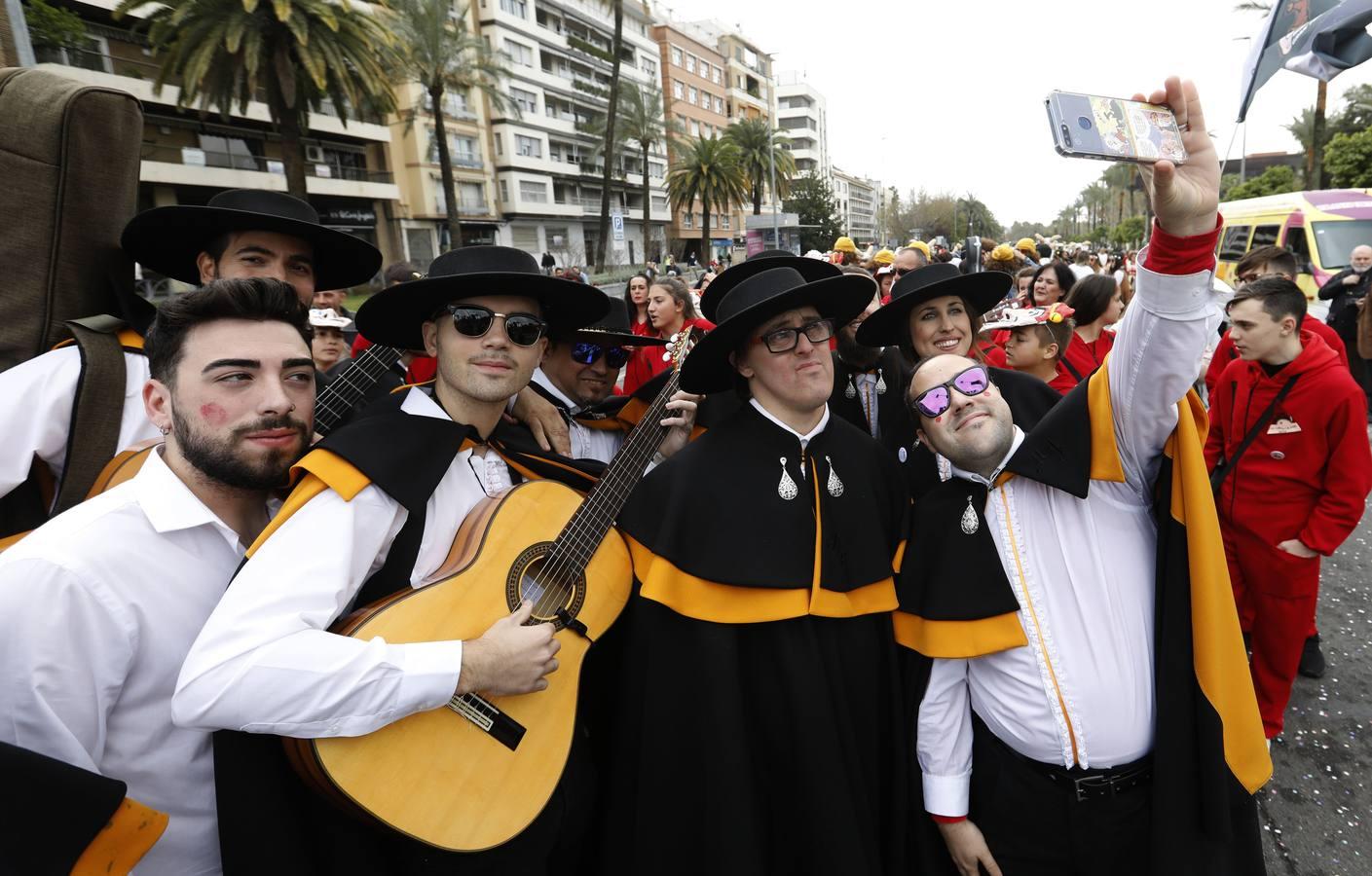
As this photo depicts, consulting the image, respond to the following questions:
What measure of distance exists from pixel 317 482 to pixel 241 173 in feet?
107

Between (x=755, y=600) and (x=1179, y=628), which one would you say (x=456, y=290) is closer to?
(x=755, y=600)

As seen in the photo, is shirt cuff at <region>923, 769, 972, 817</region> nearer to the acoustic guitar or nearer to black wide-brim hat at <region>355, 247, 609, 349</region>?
the acoustic guitar

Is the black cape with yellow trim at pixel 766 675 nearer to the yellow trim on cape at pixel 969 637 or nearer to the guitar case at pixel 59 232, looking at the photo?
the yellow trim on cape at pixel 969 637

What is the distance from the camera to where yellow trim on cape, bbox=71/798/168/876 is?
1.35 m

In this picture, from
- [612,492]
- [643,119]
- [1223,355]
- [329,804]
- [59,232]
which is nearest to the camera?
[329,804]

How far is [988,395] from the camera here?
2098mm

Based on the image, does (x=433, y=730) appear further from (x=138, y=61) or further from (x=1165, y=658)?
(x=138, y=61)

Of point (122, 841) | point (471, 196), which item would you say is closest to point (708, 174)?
point (471, 196)

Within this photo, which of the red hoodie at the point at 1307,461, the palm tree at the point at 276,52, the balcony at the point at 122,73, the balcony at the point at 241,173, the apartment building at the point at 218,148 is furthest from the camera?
the balcony at the point at 241,173

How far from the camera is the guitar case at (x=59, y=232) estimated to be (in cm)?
211

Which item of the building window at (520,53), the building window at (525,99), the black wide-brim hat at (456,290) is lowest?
the black wide-brim hat at (456,290)

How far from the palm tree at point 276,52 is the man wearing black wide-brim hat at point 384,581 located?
19.4m

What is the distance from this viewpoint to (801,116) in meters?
86.8

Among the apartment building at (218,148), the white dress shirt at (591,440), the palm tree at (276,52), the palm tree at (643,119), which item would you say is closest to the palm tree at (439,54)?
the apartment building at (218,148)
